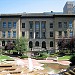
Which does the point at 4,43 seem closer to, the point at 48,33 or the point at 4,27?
the point at 4,27

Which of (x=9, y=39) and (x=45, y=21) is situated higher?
(x=45, y=21)

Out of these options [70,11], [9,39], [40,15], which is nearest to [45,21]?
[40,15]

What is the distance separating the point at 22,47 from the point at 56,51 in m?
15.2

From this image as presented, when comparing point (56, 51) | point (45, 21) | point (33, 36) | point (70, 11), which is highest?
point (70, 11)

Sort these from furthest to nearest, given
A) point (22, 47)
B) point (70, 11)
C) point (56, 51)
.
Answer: point (70, 11), point (56, 51), point (22, 47)

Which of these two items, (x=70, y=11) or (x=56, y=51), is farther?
(x=70, y=11)

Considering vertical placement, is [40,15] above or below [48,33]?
above

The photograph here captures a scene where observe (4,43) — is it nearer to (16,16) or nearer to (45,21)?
(16,16)

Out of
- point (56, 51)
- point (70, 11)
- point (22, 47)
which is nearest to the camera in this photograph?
point (22, 47)

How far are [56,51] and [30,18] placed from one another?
A: 518 inches

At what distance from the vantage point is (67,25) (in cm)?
7581

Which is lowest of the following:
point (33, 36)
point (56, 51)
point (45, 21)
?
point (56, 51)

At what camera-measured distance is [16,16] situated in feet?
247

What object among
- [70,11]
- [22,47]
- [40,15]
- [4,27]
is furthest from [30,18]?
[70,11]
